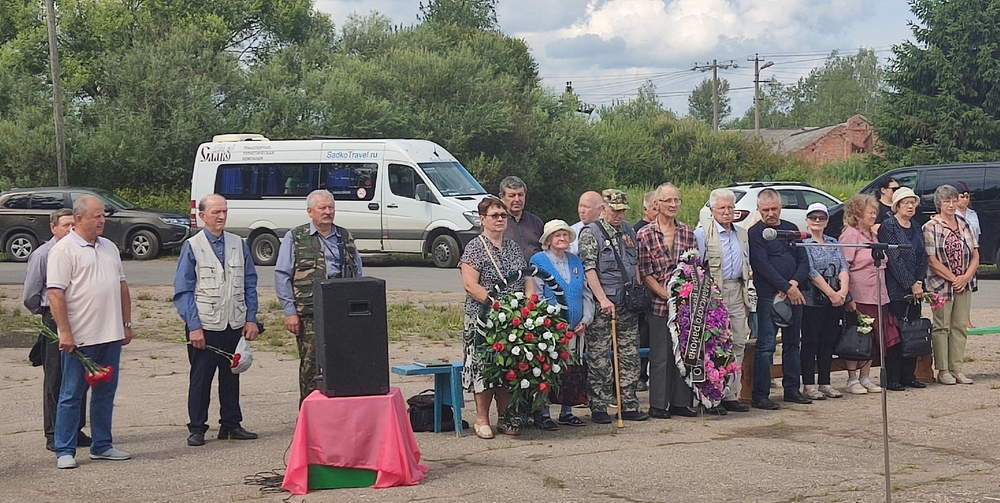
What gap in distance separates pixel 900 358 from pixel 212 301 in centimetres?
618

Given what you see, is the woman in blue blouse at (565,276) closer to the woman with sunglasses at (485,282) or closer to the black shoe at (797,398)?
the woman with sunglasses at (485,282)

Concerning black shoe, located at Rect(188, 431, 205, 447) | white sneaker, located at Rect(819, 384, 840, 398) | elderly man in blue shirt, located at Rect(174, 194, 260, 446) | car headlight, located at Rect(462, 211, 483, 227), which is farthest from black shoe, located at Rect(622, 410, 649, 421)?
car headlight, located at Rect(462, 211, 483, 227)

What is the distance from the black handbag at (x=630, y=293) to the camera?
980 cm

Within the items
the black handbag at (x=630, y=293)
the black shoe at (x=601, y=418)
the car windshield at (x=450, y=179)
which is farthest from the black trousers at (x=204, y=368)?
the car windshield at (x=450, y=179)

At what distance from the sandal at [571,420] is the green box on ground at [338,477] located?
2.51 metres

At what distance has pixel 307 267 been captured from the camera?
906 cm

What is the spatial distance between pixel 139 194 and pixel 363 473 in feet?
91.6

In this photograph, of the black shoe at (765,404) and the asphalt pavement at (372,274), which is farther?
the asphalt pavement at (372,274)

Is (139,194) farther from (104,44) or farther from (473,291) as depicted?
(473,291)

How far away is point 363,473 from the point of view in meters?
7.66

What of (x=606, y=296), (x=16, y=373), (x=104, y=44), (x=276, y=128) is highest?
(x=104, y=44)

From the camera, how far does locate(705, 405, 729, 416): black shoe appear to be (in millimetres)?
10211

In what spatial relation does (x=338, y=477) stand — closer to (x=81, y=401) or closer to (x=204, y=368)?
(x=204, y=368)

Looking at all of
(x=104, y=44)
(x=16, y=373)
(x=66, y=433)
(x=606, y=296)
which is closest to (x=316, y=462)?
(x=66, y=433)
